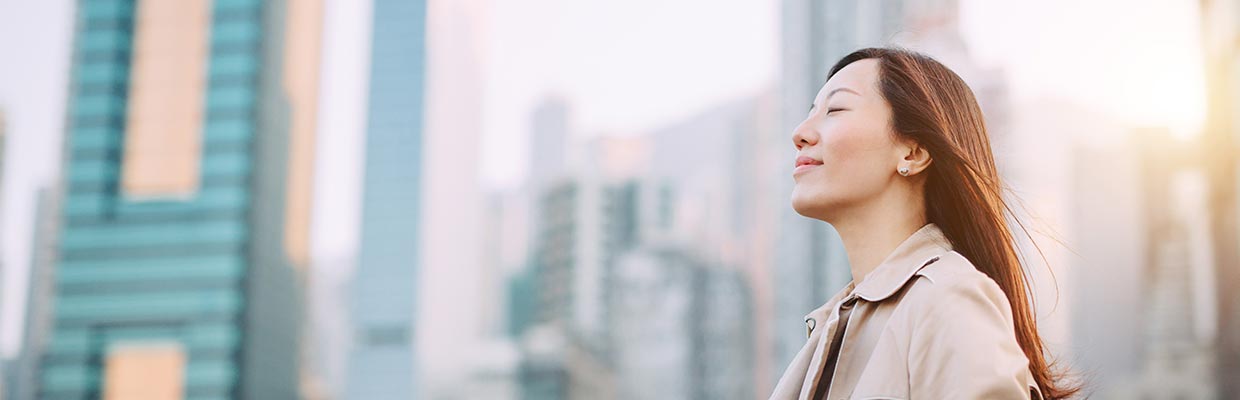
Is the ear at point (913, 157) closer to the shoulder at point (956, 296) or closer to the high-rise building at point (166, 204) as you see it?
the shoulder at point (956, 296)

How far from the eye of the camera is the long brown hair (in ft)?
7.72

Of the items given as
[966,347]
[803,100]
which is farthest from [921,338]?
[803,100]

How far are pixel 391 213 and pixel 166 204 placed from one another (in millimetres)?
73094

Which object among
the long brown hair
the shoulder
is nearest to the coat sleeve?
the shoulder

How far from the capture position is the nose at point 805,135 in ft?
7.97

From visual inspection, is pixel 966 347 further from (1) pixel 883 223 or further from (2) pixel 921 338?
(1) pixel 883 223

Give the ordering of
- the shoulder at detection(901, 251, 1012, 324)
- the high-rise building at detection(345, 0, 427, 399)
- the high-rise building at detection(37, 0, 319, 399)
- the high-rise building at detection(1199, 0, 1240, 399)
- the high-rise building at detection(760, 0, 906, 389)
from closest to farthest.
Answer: the shoulder at detection(901, 251, 1012, 324) → the high-rise building at detection(1199, 0, 1240, 399) → the high-rise building at detection(37, 0, 319, 399) → the high-rise building at detection(760, 0, 906, 389) → the high-rise building at detection(345, 0, 427, 399)

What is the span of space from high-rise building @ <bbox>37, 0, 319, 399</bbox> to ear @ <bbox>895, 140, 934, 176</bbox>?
80.0 m

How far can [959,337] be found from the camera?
6.45 feet

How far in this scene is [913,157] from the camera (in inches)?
94.9

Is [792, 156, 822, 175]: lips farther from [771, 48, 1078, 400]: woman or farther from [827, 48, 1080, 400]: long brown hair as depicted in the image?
[827, 48, 1080, 400]: long brown hair

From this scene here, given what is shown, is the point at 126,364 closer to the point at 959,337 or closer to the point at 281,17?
the point at 281,17

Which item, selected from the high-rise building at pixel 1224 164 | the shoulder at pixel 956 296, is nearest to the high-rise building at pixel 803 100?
the high-rise building at pixel 1224 164

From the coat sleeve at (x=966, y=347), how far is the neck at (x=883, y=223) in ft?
1.17
